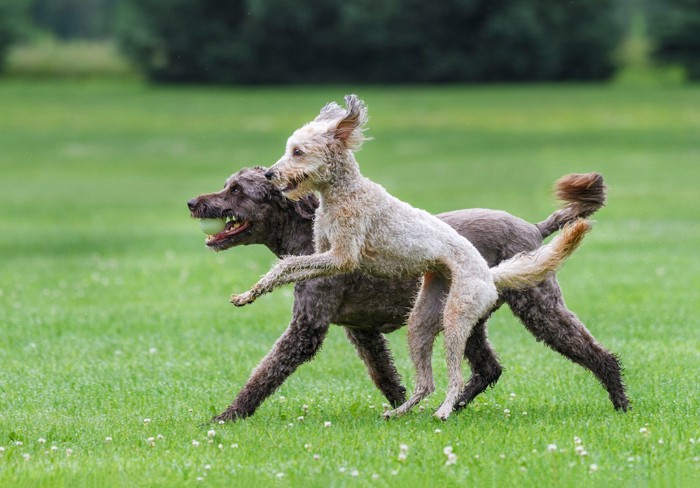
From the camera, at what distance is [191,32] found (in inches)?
2394

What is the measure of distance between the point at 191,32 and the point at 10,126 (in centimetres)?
2050

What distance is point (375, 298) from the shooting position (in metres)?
7.38

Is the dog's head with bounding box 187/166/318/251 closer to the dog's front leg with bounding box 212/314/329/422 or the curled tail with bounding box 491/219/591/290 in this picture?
the dog's front leg with bounding box 212/314/329/422

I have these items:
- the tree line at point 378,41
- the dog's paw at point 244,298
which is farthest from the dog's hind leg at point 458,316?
the tree line at point 378,41

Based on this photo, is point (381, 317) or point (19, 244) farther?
point (19, 244)

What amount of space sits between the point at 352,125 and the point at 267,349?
12.9 ft

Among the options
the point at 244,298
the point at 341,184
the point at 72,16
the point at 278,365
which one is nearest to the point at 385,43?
the point at 72,16

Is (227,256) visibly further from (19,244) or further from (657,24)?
(657,24)

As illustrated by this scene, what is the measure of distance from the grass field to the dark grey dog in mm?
274

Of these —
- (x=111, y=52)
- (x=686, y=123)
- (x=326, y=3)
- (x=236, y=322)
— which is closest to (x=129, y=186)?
(x=236, y=322)

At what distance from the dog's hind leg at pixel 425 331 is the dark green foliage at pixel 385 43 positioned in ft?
171

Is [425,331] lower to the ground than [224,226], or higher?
lower

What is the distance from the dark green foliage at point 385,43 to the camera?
58938 millimetres

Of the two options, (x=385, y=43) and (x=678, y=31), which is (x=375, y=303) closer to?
(x=678, y=31)
